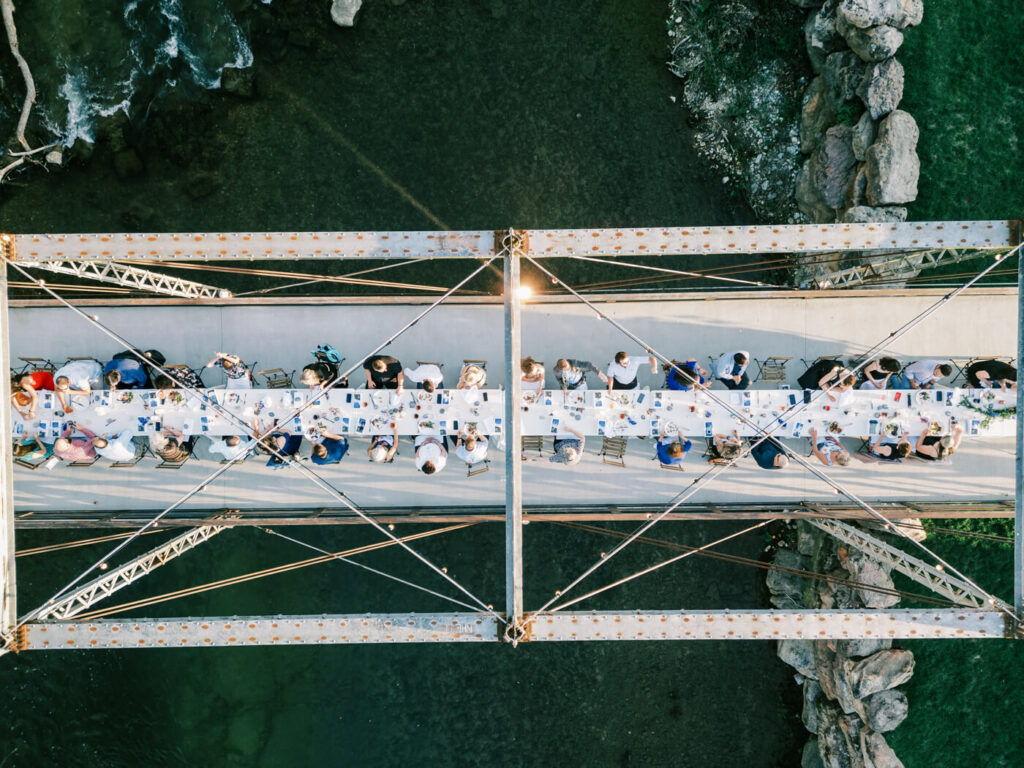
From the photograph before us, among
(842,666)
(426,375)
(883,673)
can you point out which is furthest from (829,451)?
(426,375)

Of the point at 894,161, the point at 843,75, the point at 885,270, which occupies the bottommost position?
the point at 885,270

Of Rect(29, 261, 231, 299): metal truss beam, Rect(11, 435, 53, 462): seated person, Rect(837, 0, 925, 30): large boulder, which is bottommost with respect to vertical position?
Rect(11, 435, 53, 462): seated person

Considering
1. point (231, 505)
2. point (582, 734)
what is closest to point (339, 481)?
point (231, 505)

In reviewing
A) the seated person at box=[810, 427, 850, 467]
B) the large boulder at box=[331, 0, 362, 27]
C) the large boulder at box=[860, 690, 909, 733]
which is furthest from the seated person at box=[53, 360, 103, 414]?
the large boulder at box=[860, 690, 909, 733]

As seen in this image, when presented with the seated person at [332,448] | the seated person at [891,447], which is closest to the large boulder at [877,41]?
the seated person at [891,447]

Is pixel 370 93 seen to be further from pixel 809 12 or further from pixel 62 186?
pixel 809 12

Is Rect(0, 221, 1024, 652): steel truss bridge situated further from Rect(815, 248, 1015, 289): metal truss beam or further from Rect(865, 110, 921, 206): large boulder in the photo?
Rect(865, 110, 921, 206): large boulder

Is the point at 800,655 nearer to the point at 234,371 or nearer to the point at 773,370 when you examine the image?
the point at 773,370
